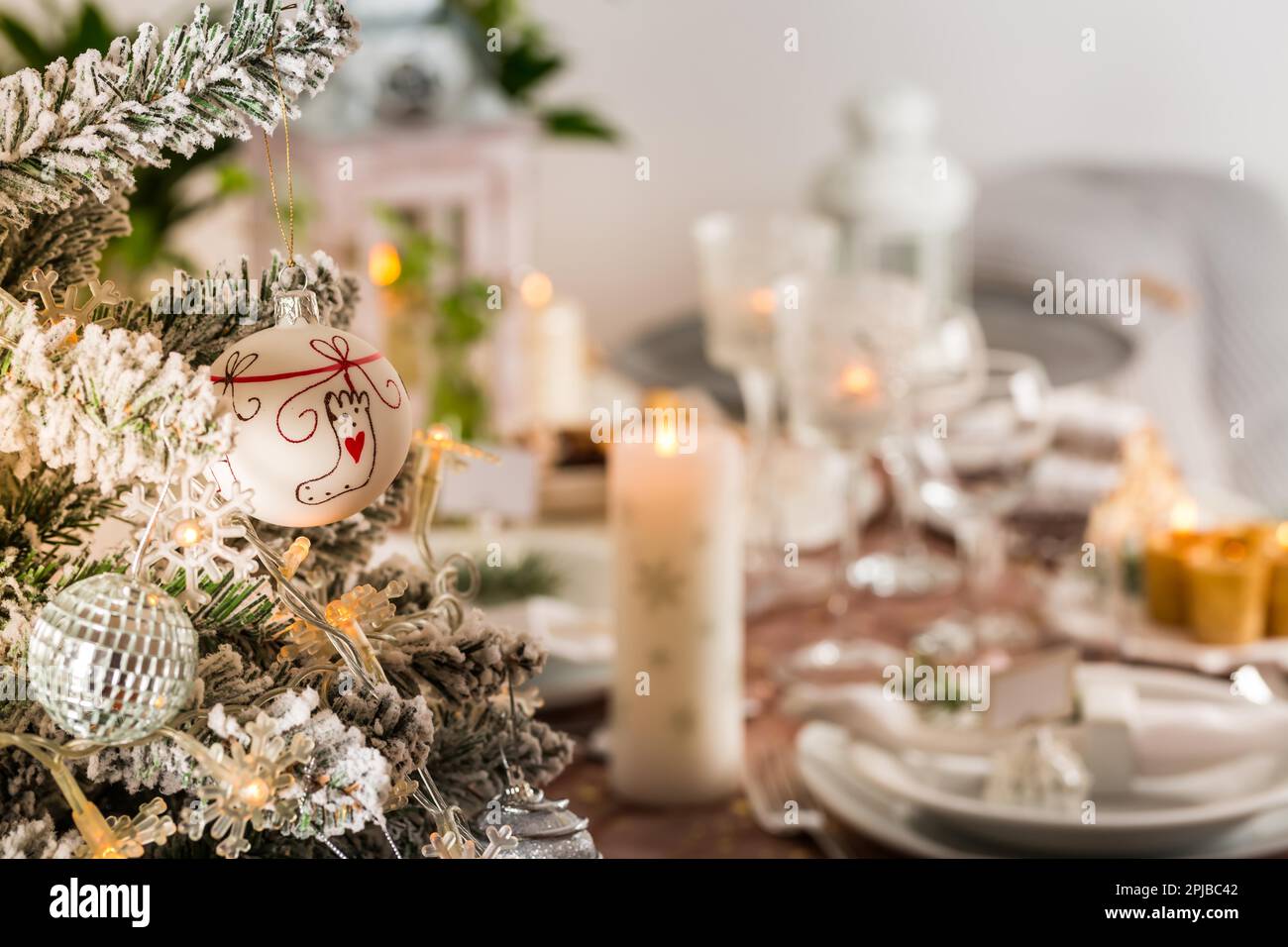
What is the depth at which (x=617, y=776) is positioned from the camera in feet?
2.37

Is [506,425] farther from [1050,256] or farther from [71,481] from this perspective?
[71,481]

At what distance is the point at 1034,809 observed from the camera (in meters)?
0.55

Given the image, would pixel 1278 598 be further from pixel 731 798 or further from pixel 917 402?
pixel 731 798

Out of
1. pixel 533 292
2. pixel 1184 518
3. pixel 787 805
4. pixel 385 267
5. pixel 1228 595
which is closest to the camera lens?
pixel 787 805

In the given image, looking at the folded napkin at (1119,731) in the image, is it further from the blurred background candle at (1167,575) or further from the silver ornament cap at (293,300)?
the silver ornament cap at (293,300)

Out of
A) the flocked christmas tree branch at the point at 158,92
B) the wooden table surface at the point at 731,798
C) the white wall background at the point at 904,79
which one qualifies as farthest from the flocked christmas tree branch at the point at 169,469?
the white wall background at the point at 904,79

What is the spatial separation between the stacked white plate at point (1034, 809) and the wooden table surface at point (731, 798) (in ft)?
0.07

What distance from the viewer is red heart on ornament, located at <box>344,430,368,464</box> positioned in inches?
11.1

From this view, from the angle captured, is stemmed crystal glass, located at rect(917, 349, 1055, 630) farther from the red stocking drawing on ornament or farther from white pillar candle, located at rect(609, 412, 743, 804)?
the red stocking drawing on ornament

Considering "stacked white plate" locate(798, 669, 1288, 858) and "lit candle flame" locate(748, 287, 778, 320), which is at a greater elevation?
"lit candle flame" locate(748, 287, 778, 320)

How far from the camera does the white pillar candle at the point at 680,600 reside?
72cm

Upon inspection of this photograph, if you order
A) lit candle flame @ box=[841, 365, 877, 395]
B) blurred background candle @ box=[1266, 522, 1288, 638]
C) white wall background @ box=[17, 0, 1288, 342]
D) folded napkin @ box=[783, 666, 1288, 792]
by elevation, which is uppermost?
white wall background @ box=[17, 0, 1288, 342]

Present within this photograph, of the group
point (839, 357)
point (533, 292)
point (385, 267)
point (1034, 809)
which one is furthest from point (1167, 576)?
point (533, 292)

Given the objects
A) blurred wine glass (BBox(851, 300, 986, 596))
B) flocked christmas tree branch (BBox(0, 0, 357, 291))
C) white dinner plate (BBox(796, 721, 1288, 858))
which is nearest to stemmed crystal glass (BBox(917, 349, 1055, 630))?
blurred wine glass (BBox(851, 300, 986, 596))
